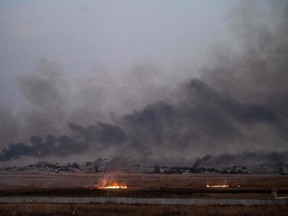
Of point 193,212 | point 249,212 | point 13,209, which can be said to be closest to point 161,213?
point 193,212

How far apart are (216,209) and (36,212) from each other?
63.2ft

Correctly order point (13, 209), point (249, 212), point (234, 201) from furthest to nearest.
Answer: point (234, 201)
point (13, 209)
point (249, 212)

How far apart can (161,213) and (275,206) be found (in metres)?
14.0

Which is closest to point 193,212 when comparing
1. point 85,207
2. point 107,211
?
point 107,211

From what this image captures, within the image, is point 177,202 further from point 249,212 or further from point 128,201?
point 249,212

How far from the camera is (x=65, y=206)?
56.1m

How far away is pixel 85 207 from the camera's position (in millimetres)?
54656

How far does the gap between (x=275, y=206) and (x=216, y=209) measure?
776cm

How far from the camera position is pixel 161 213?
49750 millimetres

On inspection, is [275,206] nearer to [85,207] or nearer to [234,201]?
[234,201]

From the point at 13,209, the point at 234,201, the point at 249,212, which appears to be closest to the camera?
the point at 249,212

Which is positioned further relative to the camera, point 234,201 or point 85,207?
point 234,201

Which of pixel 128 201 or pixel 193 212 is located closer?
pixel 193 212

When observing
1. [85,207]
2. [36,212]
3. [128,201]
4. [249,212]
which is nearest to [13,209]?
[36,212]
